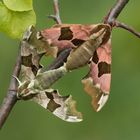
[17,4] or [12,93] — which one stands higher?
[17,4]

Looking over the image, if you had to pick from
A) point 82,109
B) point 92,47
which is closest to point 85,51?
point 92,47

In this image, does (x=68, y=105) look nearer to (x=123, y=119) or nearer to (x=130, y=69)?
(x=130, y=69)

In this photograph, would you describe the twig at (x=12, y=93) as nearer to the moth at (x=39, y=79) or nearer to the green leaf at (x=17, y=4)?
the moth at (x=39, y=79)

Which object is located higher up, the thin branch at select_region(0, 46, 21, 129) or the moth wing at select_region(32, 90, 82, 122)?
the thin branch at select_region(0, 46, 21, 129)

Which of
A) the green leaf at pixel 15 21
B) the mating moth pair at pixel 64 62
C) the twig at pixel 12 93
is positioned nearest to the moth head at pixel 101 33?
the mating moth pair at pixel 64 62

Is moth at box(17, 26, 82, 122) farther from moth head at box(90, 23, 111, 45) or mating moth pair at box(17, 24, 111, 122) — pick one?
moth head at box(90, 23, 111, 45)

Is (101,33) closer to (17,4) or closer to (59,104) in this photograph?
(59,104)

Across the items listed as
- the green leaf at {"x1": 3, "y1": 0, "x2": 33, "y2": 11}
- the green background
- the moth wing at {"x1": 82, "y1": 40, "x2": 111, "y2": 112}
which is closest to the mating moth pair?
the moth wing at {"x1": 82, "y1": 40, "x2": 111, "y2": 112}
